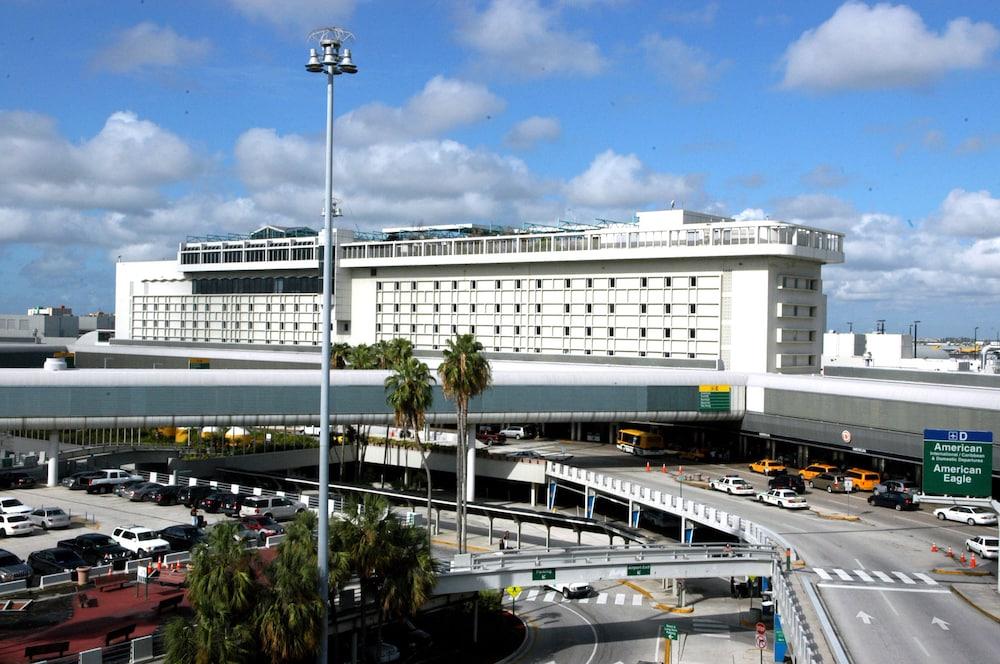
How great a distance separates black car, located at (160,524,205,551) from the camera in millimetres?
43947

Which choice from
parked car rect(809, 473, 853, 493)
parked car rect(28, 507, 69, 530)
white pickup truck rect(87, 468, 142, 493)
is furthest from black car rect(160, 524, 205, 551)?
parked car rect(809, 473, 853, 493)

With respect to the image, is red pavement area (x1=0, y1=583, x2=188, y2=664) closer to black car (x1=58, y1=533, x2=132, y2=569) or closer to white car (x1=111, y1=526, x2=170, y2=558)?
black car (x1=58, y1=533, x2=132, y2=569)

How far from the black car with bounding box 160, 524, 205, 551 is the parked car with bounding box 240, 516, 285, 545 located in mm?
2600

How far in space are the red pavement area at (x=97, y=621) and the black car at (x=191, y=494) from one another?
22.3 metres

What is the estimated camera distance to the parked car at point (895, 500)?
179ft

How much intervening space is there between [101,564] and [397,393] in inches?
698

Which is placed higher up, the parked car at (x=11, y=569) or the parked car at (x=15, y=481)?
the parked car at (x=11, y=569)

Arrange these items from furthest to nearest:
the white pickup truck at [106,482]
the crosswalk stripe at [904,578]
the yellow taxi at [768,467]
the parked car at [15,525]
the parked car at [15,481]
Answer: the yellow taxi at [768,467] < the parked car at [15,481] < the white pickup truck at [106,482] < the parked car at [15,525] < the crosswalk stripe at [904,578]

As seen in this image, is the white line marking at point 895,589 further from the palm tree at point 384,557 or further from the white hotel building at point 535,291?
the white hotel building at point 535,291

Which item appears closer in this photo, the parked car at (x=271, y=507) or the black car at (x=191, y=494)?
the parked car at (x=271, y=507)

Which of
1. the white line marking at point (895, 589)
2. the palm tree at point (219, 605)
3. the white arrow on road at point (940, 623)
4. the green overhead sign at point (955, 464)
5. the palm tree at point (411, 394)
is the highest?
the palm tree at point (411, 394)

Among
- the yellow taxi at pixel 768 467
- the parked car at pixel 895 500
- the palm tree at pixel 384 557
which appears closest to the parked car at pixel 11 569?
the palm tree at pixel 384 557

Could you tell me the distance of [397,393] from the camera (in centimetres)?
5147

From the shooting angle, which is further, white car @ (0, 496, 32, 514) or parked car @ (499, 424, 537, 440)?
parked car @ (499, 424, 537, 440)
